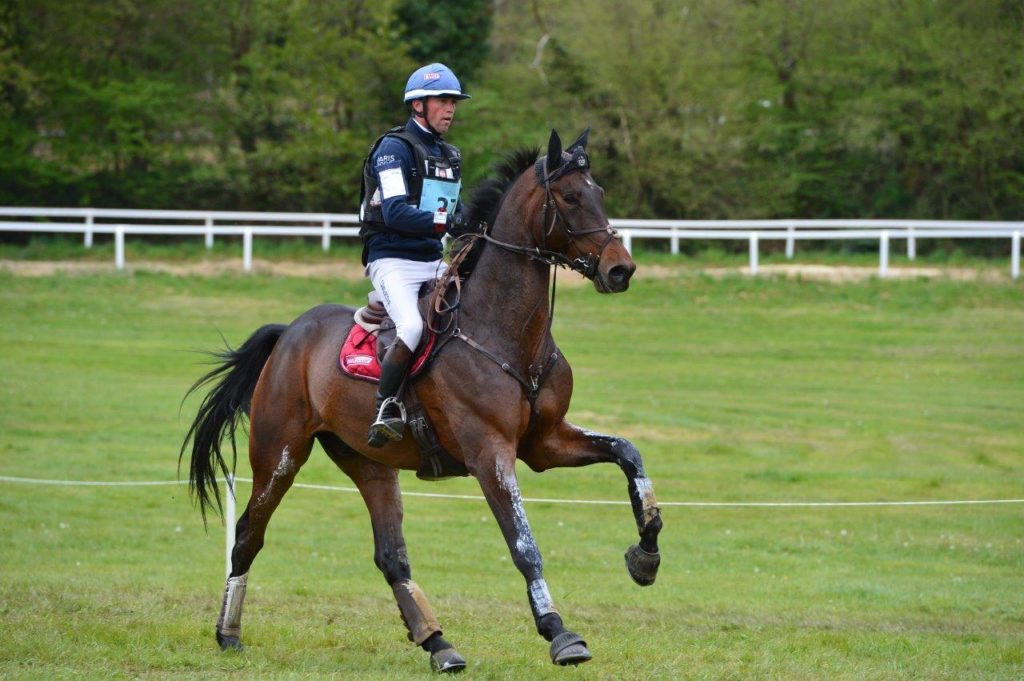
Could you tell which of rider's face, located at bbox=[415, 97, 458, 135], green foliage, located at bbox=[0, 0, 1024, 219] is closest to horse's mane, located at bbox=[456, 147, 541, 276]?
rider's face, located at bbox=[415, 97, 458, 135]

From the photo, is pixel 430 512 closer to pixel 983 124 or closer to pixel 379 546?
pixel 379 546

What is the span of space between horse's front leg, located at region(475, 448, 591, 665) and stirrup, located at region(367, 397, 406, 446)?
1.90ft

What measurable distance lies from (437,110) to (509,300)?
4.23 ft

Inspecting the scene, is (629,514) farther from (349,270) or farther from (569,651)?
(349,270)

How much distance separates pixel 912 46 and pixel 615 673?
116 ft

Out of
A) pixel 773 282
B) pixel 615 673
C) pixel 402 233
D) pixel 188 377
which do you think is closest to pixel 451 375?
pixel 402 233

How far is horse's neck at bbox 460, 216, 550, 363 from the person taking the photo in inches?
305

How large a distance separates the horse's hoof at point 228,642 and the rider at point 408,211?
70.7 inches

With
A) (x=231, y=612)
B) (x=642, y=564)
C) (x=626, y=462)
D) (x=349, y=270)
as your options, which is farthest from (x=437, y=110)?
(x=349, y=270)

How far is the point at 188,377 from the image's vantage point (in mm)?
23016

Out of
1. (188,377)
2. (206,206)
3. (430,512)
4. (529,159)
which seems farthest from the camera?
(206,206)

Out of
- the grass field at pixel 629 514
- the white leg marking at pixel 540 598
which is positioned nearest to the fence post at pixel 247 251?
the grass field at pixel 629 514

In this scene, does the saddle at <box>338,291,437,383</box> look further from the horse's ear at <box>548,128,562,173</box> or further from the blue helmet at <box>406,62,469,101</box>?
the horse's ear at <box>548,128,562,173</box>

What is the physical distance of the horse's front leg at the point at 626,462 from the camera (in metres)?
7.52
